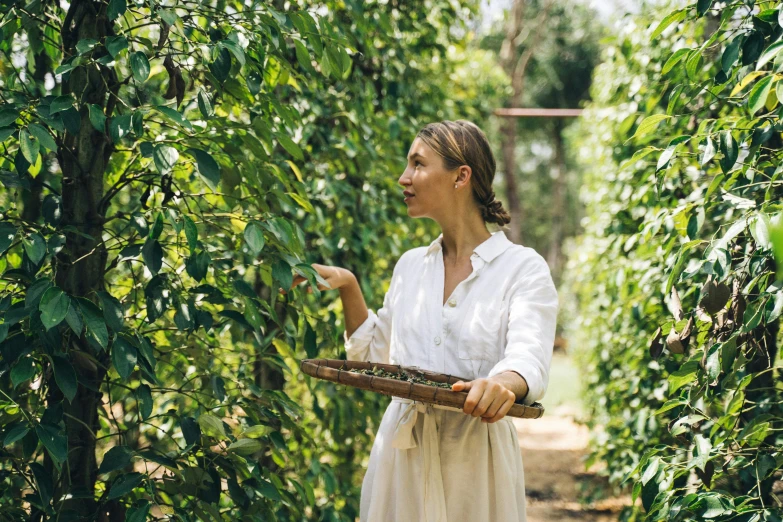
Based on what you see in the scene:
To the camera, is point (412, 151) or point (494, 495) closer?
point (494, 495)

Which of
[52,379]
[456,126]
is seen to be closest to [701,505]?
[456,126]

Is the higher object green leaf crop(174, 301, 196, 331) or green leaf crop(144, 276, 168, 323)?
green leaf crop(144, 276, 168, 323)

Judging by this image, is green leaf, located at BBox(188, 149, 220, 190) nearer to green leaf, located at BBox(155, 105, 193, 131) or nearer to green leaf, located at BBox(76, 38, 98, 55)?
green leaf, located at BBox(155, 105, 193, 131)

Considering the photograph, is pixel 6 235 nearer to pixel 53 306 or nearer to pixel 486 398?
pixel 53 306

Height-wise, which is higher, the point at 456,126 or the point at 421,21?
the point at 421,21

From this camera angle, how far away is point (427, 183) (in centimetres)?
188

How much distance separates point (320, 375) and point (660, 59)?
2.39 m

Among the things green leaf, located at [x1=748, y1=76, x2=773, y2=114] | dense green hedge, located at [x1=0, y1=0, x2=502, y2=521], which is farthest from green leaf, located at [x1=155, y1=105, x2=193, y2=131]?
green leaf, located at [x1=748, y1=76, x2=773, y2=114]

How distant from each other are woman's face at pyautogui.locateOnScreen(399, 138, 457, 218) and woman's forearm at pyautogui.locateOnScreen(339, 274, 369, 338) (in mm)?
275

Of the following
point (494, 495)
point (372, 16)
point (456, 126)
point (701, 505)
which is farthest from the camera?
point (372, 16)

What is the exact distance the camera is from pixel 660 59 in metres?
3.26

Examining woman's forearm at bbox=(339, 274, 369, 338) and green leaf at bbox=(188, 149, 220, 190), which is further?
woman's forearm at bbox=(339, 274, 369, 338)

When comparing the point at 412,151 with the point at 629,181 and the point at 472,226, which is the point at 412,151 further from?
the point at 629,181

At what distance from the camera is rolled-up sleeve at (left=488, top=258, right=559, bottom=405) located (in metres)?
1.53
